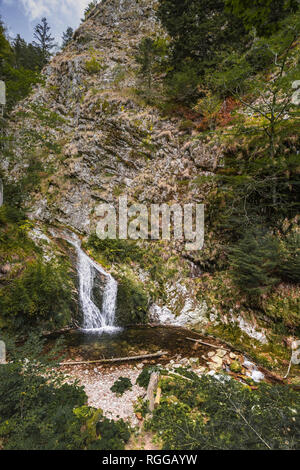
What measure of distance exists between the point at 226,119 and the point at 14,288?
39.8ft

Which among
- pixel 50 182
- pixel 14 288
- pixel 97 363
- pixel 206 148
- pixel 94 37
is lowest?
pixel 97 363

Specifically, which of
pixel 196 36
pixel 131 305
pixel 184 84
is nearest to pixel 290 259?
pixel 131 305

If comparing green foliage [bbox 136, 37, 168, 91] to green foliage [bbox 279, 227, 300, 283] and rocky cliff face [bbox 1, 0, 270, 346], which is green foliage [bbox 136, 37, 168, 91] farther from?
green foliage [bbox 279, 227, 300, 283]

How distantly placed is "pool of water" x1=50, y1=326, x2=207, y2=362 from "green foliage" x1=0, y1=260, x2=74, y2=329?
727 millimetres

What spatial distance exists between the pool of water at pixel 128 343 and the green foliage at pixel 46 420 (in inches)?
79.9

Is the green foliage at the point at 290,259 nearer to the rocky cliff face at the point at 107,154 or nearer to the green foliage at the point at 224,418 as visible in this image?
the rocky cliff face at the point at 107,154

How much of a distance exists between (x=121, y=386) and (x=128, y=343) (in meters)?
1.98

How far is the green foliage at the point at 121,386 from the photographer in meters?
4.20

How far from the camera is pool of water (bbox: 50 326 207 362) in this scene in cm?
569

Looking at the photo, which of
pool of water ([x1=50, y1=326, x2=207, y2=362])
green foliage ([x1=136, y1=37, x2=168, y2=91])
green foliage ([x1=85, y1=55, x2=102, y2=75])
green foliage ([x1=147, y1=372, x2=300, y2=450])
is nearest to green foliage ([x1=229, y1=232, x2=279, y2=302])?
pool of water ([x1=50, y1=326, x2=207, y2=362])

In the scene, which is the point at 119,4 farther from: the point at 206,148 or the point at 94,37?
the point at 206,148

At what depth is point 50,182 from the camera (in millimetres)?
12547

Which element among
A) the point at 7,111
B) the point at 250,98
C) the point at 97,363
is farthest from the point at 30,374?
the point at 7,111

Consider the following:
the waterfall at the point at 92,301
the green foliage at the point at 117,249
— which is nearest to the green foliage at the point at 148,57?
the green foliage at the point at 117,249
